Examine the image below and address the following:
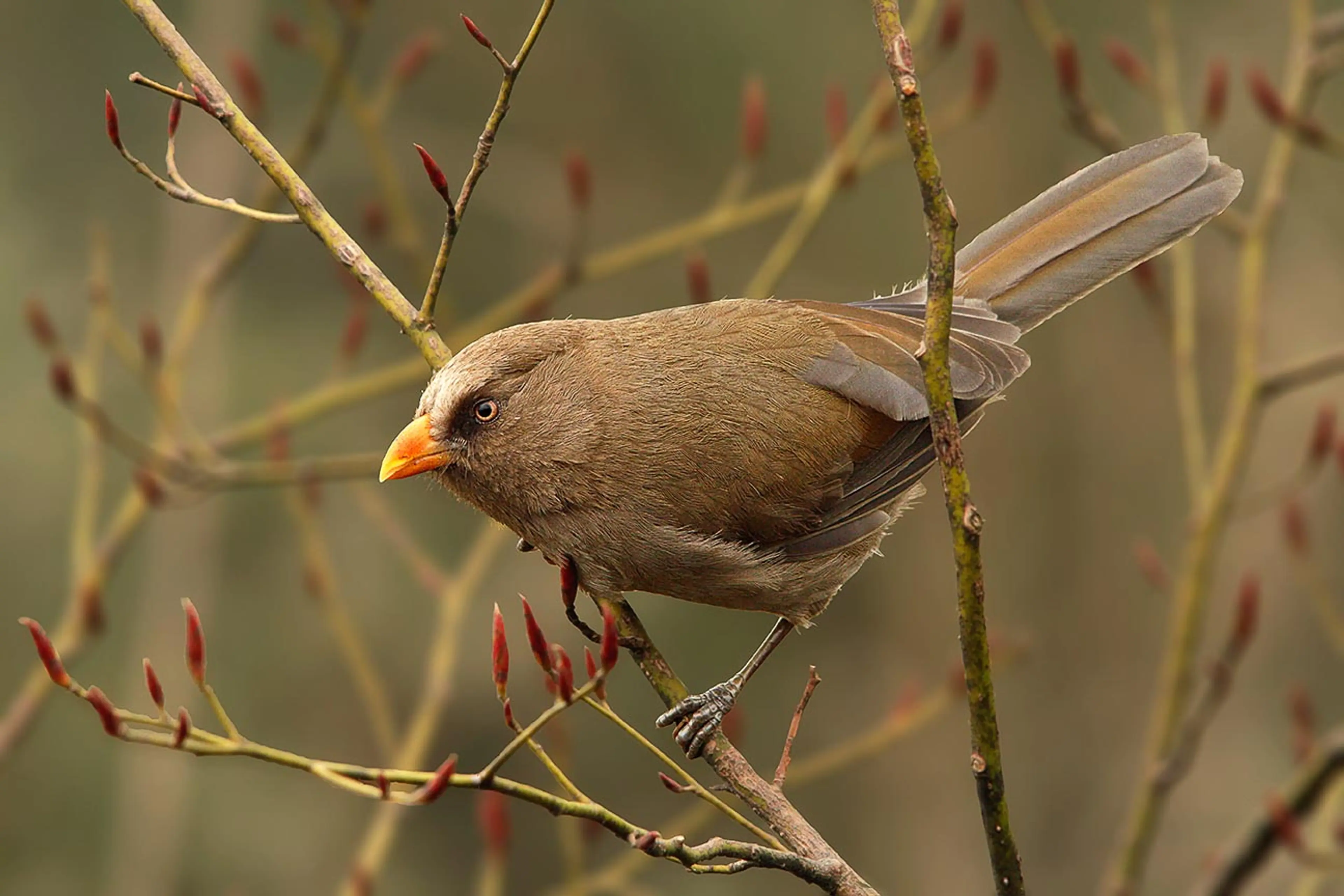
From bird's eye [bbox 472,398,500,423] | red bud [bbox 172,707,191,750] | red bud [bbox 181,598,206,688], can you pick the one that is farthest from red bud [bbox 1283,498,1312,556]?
red bud [bbox 172,707,191,750]

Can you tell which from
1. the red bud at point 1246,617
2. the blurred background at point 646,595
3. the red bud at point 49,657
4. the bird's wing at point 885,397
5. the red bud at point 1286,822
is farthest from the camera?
the blurred background at point 646,595

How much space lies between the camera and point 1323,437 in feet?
16.1

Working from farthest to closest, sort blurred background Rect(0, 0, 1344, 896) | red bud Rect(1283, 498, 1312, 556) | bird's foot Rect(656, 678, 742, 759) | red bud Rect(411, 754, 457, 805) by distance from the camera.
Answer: blurred background Rect(0, 0, 1344, 896) → red bud Rect(1283, 498, 1312, 556) → bird's foot Rect(656, 678, 742, 759) → red bud Rect(411, 754, 457, 805)

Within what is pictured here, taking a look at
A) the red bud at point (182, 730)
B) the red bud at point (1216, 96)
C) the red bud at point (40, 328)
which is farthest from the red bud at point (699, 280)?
the red bud at point (182, 730)

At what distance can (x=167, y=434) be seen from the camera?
473 centimetres

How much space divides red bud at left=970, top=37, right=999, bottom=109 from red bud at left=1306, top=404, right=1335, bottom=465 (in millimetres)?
1506

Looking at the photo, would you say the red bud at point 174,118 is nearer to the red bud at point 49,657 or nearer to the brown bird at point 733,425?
the brown bird at point 733,425

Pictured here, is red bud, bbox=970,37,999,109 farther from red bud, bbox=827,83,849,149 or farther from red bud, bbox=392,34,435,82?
red bud, bbox=392,34,435,82

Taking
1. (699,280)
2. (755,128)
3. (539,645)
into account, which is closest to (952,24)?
(755,128)

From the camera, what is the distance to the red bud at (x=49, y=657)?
253 centimetres

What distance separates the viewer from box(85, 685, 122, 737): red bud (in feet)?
7.87

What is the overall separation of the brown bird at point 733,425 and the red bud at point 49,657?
1086mm

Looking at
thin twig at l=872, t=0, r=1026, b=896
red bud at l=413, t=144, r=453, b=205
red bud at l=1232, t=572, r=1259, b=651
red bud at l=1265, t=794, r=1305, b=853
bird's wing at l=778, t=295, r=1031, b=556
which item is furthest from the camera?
red bud at l=1232, t=572, r=1259, b=651

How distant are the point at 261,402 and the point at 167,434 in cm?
284
